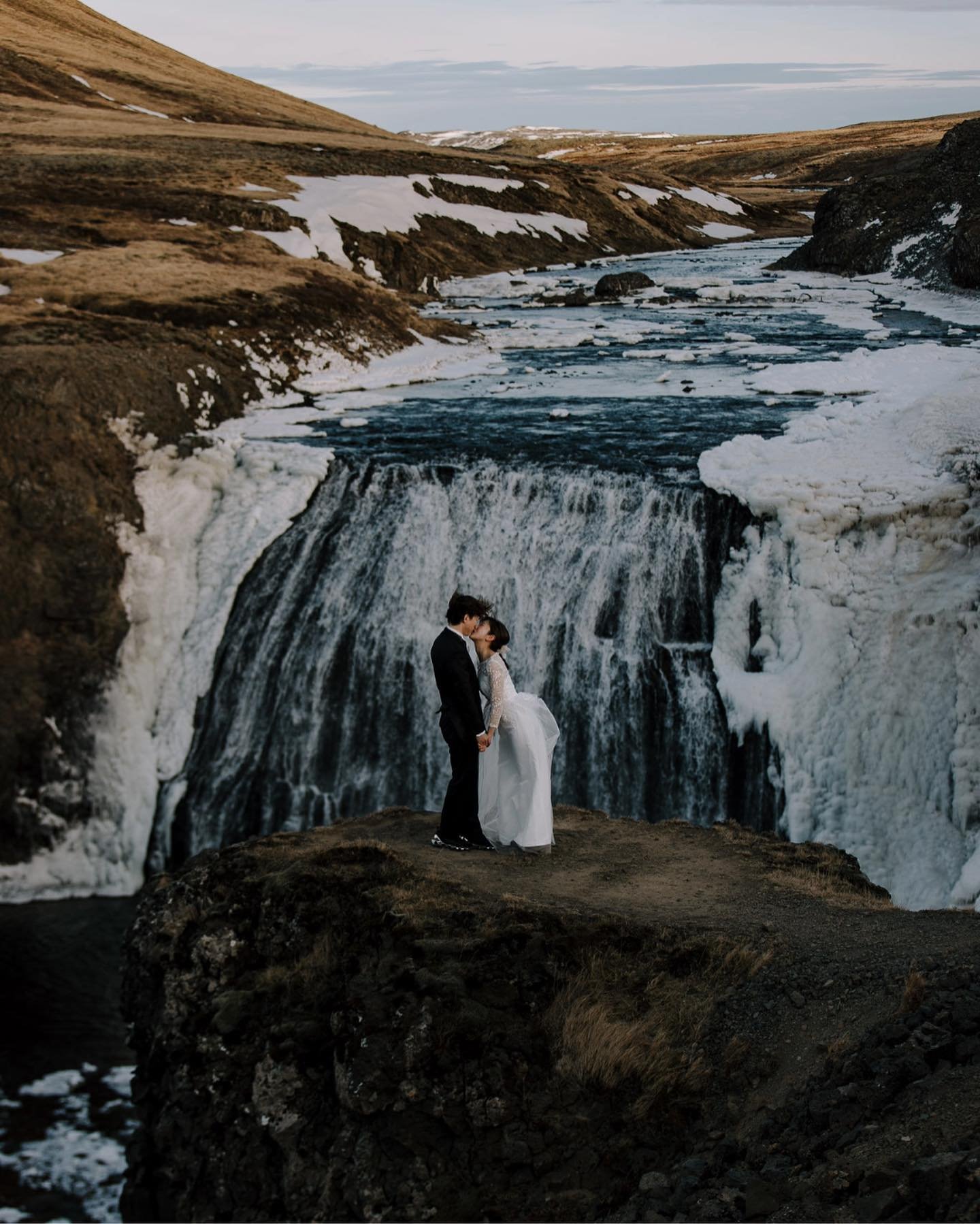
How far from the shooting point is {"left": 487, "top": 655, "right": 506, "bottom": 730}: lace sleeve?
10.7 metres

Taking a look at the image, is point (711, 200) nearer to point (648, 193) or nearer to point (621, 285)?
point (648, 193)

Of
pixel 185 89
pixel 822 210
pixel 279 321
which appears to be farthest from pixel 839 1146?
pixel 185 89

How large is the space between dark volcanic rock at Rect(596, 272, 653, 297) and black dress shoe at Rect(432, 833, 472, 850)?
110 ft

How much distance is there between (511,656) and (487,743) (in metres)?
7.56

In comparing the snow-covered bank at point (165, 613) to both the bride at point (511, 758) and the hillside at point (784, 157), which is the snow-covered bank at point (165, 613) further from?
the hillside at point (784, 157)

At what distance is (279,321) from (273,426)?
19.7 feet

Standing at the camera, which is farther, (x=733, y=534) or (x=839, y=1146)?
(x=733, y=534)

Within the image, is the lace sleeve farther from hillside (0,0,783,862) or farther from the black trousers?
hillside (0,0,783,862)

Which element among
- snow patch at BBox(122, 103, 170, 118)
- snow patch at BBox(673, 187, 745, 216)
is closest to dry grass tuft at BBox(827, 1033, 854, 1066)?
snow patch at BBox(673, 187, 745, 216)

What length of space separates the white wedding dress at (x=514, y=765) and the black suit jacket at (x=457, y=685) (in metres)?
0.14

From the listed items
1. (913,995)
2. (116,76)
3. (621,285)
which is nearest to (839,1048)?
(913,995)

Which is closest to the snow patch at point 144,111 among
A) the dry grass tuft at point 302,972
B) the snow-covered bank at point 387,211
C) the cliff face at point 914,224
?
the snow-covered bank at point 387,211

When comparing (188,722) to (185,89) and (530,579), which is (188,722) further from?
(185,89)

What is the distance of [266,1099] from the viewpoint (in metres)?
9.21
